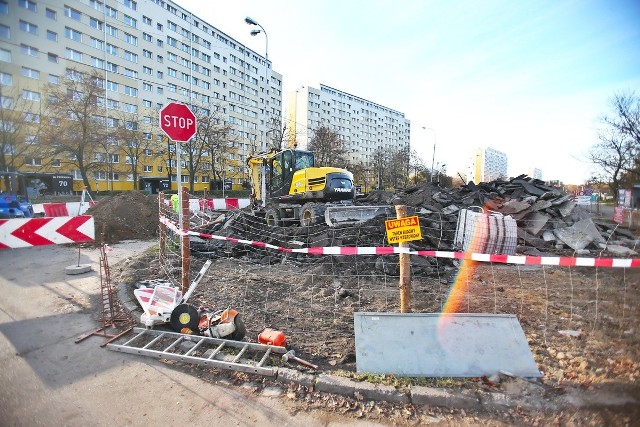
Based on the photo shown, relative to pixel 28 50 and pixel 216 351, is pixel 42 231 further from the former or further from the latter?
pixel 216 351

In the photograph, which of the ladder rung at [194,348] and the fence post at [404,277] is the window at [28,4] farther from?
the fence post at [404,277]

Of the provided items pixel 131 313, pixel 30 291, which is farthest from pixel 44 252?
pixel 131 313

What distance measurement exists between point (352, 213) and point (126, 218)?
8704mm

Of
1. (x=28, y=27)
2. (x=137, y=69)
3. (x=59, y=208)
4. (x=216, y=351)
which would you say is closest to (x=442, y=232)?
(x=216, y=351)

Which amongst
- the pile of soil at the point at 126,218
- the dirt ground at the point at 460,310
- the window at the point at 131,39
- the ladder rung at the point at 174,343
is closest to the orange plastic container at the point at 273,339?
the dirt ground at the point at 460,310

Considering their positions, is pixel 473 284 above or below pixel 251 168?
below

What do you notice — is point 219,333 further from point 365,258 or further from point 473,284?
point 473,284

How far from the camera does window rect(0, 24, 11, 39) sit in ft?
7.84

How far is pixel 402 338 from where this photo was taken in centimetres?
335

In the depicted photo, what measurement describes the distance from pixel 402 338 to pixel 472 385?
73 centimetres

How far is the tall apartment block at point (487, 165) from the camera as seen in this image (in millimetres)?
61312

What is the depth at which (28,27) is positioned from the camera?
2551 mm

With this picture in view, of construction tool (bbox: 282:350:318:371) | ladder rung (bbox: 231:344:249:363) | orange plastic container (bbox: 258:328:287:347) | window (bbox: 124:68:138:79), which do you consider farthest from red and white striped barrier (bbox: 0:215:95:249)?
window (bbox: 124:68:138:79)

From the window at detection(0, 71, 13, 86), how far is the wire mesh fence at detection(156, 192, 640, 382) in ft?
9.84
